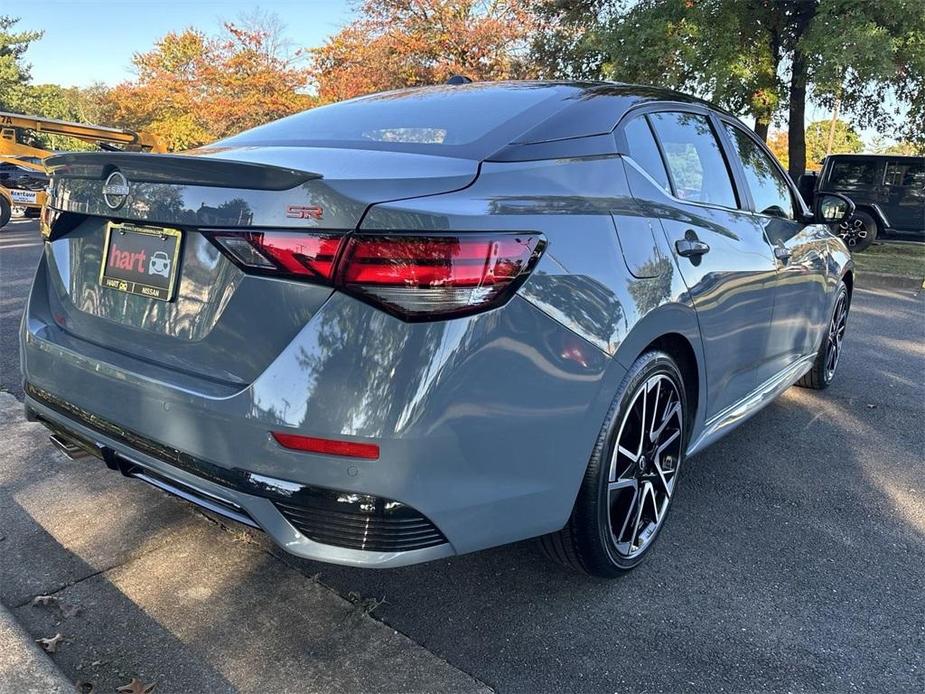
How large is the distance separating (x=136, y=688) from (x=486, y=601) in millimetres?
1034

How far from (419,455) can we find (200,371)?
630 millimetres

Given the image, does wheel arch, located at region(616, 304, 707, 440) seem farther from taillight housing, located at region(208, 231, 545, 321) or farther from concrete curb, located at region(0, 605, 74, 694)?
concrete curb, located at region(0, 605, 74, 694)

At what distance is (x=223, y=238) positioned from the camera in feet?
5.94

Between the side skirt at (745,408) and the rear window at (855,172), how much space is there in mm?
13024

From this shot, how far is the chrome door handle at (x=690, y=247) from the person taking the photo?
2.48m

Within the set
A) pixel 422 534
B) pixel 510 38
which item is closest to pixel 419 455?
pixel 422 534

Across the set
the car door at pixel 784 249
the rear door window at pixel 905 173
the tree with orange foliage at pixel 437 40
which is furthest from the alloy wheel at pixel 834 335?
the tree with orange foliage at pixel 437 40

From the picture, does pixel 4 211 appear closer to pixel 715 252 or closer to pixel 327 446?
pixel 715 252

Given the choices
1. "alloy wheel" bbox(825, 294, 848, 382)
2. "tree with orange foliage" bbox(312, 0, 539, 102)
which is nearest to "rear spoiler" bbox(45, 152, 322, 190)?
"alloy wheel" bbox(825, 294, 848, 382)

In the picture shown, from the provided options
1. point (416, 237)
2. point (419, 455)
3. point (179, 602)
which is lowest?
point (179, 602)

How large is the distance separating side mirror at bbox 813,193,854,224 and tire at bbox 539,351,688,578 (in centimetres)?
208

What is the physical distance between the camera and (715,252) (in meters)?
2.73

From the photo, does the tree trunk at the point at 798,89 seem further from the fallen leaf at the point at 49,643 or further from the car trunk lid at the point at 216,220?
the fallen leaf at the point at 49,643

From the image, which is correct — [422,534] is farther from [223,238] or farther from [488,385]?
[223,238]
